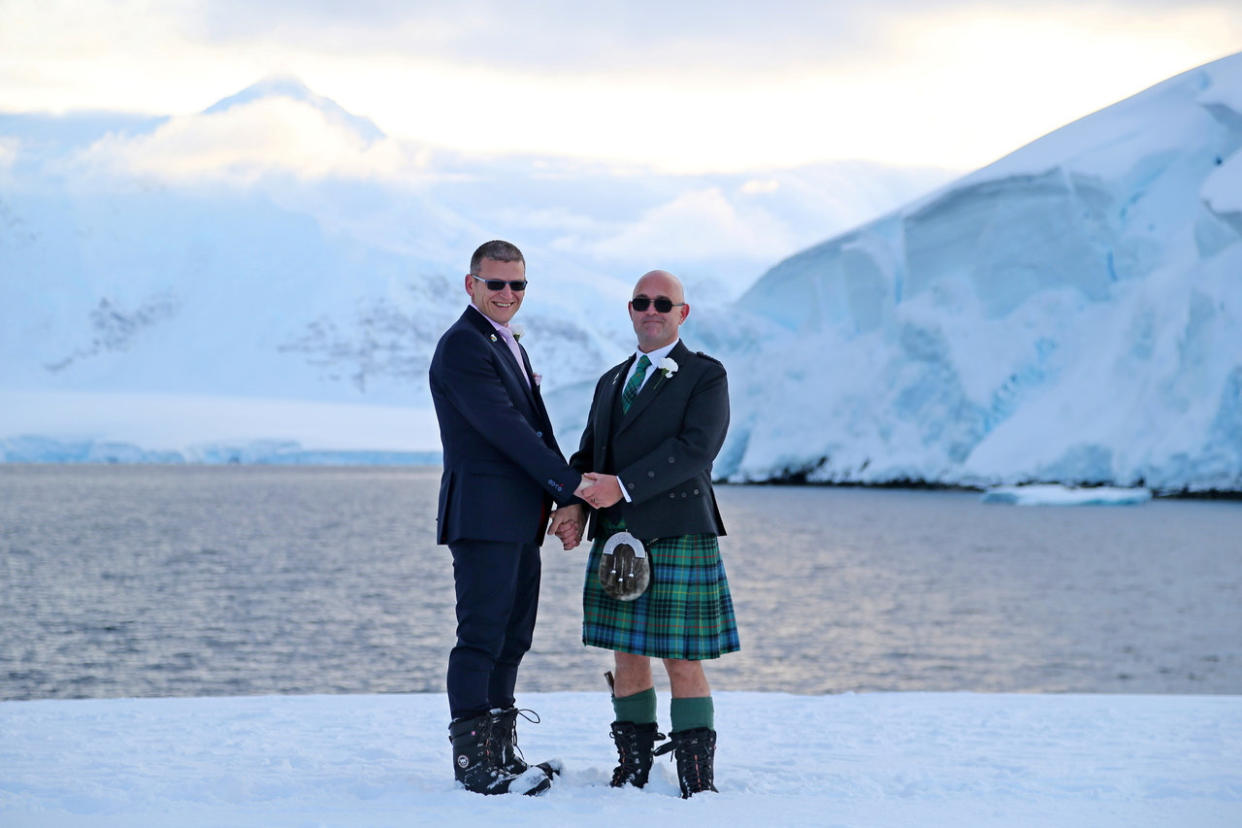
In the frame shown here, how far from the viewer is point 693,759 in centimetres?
441

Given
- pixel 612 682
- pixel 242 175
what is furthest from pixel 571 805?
pixel 242 175

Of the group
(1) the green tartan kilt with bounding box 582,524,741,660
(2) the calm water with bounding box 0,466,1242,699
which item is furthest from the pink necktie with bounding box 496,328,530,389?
(2) the calm water with bounding box 0,466,1242,699

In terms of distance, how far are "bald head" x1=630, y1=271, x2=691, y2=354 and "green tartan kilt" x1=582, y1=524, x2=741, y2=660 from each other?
66cm

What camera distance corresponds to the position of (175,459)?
350 feet

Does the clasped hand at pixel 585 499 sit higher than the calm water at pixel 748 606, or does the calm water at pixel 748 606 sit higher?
the clasped hand at pixel 585 499

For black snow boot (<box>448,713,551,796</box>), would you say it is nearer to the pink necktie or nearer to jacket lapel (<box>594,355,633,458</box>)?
jacket lapel (<box>594,355,633,458</box>)

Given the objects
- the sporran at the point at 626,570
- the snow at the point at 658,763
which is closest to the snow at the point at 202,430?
the snow at the point at 658,763

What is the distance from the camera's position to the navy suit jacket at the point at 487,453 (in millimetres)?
4387

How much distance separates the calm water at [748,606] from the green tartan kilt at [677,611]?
10890 mm

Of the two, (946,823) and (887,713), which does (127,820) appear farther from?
(887,713)

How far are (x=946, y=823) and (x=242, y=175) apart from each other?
204 m

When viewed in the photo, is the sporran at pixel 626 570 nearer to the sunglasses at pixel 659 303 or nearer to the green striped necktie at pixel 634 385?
the green striped necktie at pixel 634 385

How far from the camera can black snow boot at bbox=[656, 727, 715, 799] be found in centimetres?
441

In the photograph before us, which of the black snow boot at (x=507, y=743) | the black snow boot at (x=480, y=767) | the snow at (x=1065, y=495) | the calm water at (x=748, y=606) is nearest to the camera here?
the black snow boot at (x=480, y=767)
